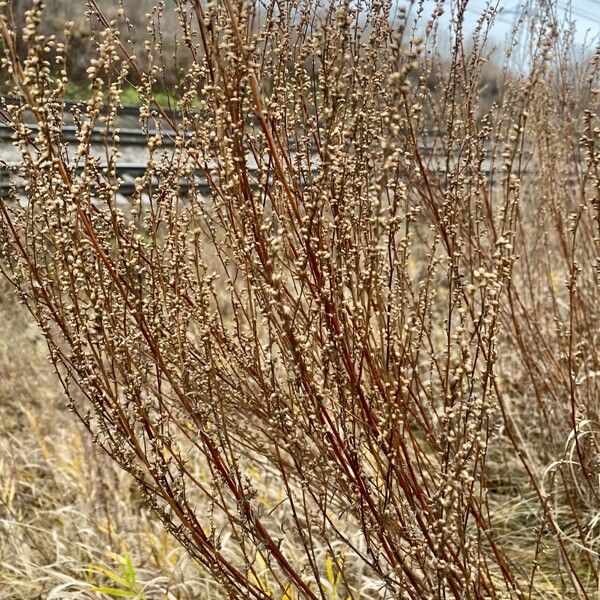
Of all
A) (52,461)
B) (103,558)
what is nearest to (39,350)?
(52,461)

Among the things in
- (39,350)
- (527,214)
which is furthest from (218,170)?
(527,214)

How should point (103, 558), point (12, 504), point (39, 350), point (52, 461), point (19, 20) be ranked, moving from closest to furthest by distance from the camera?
point (103, 558) < point (12, 504) < point (52, 461) < point (39, 350) < point (19, 20)

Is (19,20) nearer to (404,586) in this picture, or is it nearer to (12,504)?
(12,504)

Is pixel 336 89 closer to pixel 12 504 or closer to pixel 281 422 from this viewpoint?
pixel 281 422

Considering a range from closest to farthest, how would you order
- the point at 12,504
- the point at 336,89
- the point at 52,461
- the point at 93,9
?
the point at 336,89 → the point at 93,9 → the point at 12,504 → the point at 52,461

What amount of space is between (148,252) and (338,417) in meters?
0.76

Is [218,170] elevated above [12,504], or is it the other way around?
[218,170]

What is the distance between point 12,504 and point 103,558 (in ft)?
2.53

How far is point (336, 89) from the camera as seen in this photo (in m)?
1.48

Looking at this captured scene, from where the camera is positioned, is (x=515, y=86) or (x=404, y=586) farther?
(x=515, y=86)

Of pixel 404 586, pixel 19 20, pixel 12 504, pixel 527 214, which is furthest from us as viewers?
pixel 19 20

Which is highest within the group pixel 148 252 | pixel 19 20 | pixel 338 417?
pixel 19 20

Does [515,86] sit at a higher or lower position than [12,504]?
higher

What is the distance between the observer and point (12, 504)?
3.78m
